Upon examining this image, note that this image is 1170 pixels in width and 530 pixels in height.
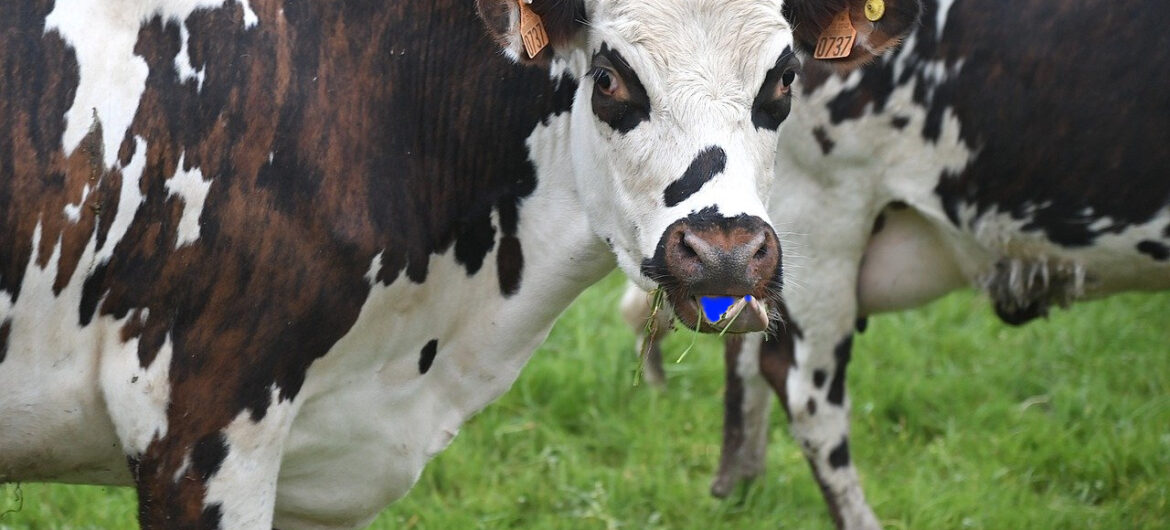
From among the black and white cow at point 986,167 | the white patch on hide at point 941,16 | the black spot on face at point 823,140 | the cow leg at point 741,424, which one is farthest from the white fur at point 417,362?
the cow leg at point 741,424

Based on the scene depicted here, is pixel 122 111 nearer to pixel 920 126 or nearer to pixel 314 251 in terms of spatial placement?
pixel 314 251

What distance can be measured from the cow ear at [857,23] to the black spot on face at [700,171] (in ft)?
1.78

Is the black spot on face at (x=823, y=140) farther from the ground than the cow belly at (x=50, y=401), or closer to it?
closer to it

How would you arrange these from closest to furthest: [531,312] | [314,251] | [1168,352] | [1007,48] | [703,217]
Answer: [703,217]
[314,251]
[531,312]
[1007,48]
[1168,352]

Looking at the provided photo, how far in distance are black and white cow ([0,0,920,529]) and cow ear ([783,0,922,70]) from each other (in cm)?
2

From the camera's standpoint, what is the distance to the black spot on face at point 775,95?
9.52 ft

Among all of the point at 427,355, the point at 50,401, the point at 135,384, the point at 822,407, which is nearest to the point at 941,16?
the point at 822,407

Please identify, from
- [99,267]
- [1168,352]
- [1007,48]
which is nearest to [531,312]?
[99,267]

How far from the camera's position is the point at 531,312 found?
3352mm

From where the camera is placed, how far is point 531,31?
297cm

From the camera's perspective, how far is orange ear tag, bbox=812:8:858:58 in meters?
3.20

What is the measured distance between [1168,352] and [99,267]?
16.6 ft

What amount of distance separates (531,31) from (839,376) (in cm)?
218

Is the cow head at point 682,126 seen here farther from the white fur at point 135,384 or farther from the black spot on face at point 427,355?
the white fur at point 135,384
